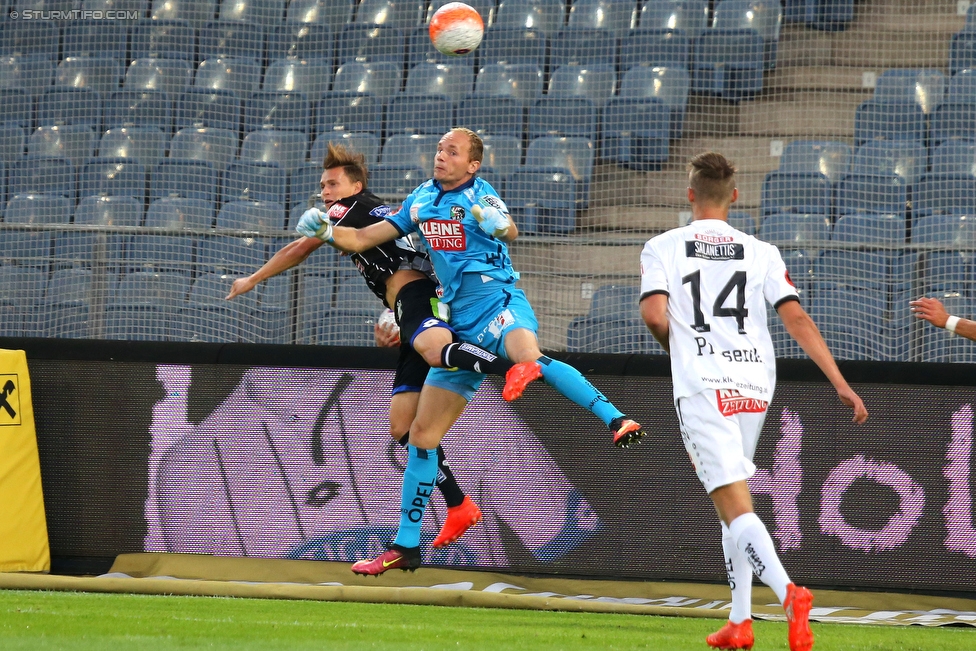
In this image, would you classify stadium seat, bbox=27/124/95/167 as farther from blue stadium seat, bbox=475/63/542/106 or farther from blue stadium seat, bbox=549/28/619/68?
blue stadium seat, bbox=549/28/619/68

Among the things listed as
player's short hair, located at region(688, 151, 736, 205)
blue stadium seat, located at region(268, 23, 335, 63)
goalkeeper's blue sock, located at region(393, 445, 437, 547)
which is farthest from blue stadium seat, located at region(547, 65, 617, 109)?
player's short hair, located at region(688, 151, 736, 205)

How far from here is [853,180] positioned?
31.8ft

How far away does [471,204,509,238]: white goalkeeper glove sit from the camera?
589cm

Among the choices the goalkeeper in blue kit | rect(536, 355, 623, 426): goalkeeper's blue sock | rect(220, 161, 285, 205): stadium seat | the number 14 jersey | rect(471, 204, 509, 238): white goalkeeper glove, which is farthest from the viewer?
rect(220, 161, 285, 205): stadium seat

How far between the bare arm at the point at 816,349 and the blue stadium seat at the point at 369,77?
7.82 m

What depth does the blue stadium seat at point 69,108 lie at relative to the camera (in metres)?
11.8

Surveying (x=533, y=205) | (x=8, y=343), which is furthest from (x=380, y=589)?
(x=533, y=205)

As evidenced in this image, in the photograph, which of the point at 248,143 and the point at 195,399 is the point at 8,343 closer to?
the point at 195,399

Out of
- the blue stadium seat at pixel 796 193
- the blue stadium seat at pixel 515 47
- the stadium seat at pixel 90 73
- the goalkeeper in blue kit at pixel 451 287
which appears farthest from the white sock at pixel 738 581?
the stadium seat at pixel 90 73

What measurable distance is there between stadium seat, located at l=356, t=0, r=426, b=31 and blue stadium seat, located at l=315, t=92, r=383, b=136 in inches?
50.7

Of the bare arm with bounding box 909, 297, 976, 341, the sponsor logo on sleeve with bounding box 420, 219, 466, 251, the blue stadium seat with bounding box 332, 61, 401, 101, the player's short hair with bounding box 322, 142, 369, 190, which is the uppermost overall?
Result: the blue stadium seat with bounding box 332, 61, 401, 101

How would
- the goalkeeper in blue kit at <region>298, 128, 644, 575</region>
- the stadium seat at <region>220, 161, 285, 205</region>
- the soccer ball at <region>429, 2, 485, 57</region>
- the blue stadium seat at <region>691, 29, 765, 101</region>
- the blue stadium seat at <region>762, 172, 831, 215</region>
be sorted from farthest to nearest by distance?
the blue stadium seat at <region>691, 29, 765, 101</region> < the stadium seat at <region>220, 161, 285, 205</region> < the blue stadium seat at <region>762, 172, 831, 215</region> < the soccer ball at <region>429, 2, 485, 57</region> < the goalkeeper in blue kit at <region>298, 128, 644, 575</region>

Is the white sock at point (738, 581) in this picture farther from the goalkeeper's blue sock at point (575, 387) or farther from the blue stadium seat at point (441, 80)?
the blue stadium seat at point (441, 80)

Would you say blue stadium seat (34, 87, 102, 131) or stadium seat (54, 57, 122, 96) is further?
stadium seat (54, 57, 122, 96)
